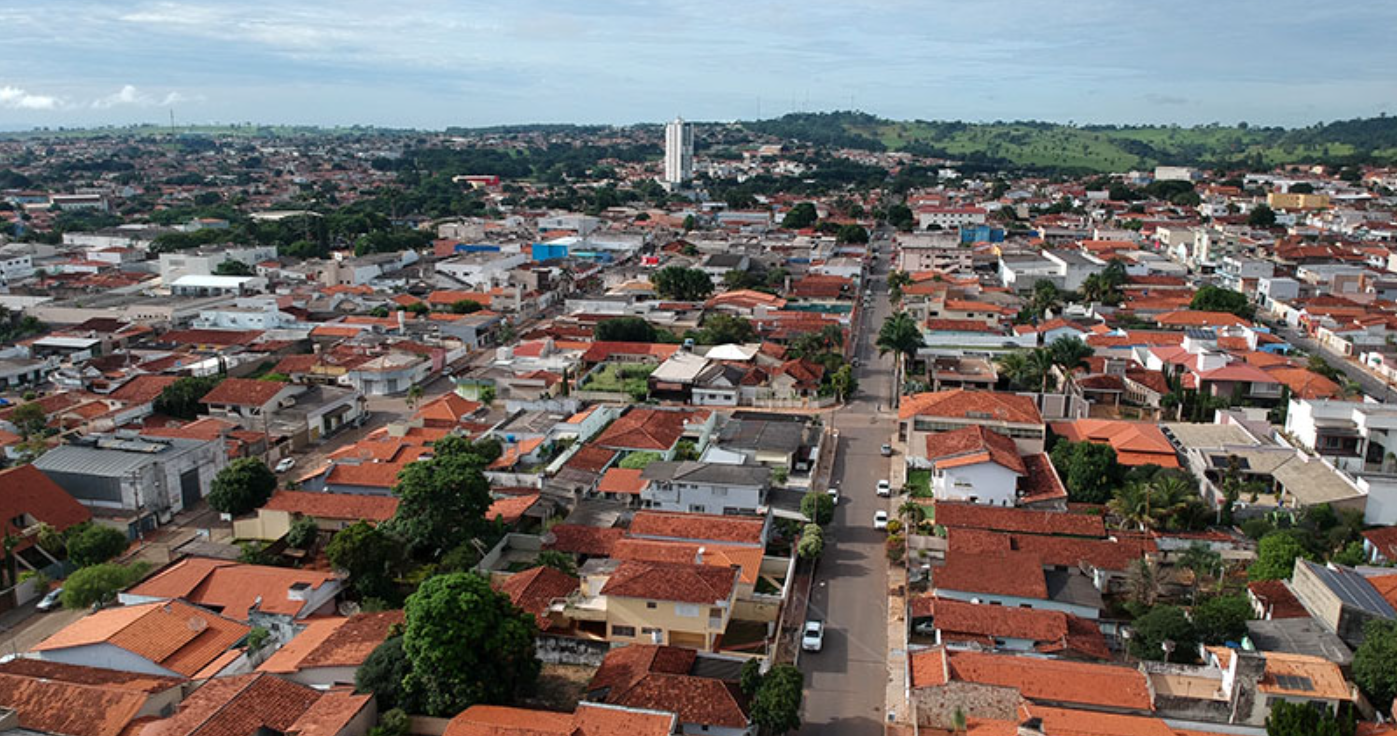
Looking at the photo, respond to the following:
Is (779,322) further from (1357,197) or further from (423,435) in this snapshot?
(1357,197)

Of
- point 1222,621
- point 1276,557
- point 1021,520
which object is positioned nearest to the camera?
point 1222,621

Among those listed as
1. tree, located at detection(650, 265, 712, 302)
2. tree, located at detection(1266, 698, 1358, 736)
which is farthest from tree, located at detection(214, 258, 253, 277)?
tree, located at detection(1266, 698, 1358, 736)

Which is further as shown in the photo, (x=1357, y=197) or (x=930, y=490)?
(x=1357, y=197)

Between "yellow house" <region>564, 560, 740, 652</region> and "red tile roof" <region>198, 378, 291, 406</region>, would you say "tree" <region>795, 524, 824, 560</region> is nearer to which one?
"yellow house" <region>564, 560, 740, 652</region>

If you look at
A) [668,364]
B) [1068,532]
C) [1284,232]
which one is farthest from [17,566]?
[1284,232]

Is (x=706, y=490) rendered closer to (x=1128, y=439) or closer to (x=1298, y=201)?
Result: (x=1128, y=439)

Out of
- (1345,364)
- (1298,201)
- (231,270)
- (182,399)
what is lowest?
(1345,364)

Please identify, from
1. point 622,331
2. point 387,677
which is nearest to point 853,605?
point 387,677
